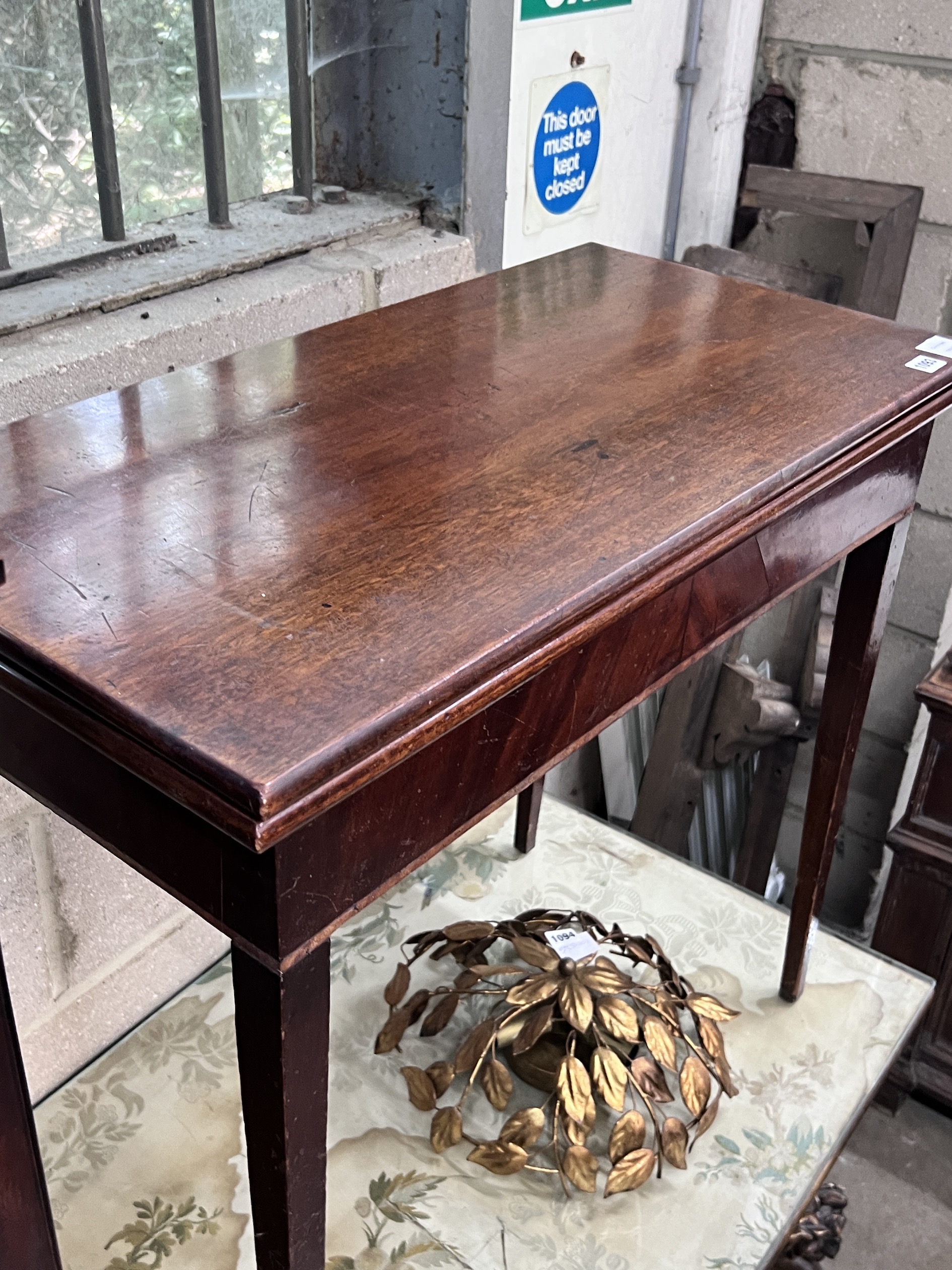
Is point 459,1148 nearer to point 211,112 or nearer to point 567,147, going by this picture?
point 211,112

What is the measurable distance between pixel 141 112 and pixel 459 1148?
1060mm

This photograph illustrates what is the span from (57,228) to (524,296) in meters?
0.48

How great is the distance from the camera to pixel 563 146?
1.53 meters

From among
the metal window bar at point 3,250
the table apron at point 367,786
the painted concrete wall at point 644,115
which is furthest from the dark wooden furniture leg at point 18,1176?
the painted concrete wall at point 644,115

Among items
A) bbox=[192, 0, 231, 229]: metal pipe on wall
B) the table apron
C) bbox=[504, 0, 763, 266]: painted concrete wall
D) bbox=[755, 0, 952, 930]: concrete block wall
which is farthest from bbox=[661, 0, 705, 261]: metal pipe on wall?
the table apron

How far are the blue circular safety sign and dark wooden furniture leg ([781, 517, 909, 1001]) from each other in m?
0.66

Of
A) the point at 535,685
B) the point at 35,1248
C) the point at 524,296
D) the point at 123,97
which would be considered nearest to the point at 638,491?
the point at 535,685

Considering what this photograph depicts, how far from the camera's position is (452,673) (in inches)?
23.3

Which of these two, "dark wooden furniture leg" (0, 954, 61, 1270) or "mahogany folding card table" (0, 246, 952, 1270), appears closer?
"mahogany folding card table" (0, 246, 952, 1270)

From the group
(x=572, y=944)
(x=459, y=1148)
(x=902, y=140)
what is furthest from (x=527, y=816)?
(x=902, y=140)

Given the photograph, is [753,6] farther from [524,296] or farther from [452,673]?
[452,673]

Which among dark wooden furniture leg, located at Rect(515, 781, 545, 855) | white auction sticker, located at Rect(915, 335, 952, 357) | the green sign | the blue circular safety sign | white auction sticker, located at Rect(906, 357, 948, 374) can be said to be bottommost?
dark wooden furniture leg, located at Rect(515, 781, 545, 855)

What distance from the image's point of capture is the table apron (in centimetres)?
59

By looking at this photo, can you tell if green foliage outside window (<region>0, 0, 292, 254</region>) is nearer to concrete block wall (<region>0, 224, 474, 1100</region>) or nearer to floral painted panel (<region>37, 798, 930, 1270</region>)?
concrete block wall (<region>0, 224, 474, 1100</region>)
